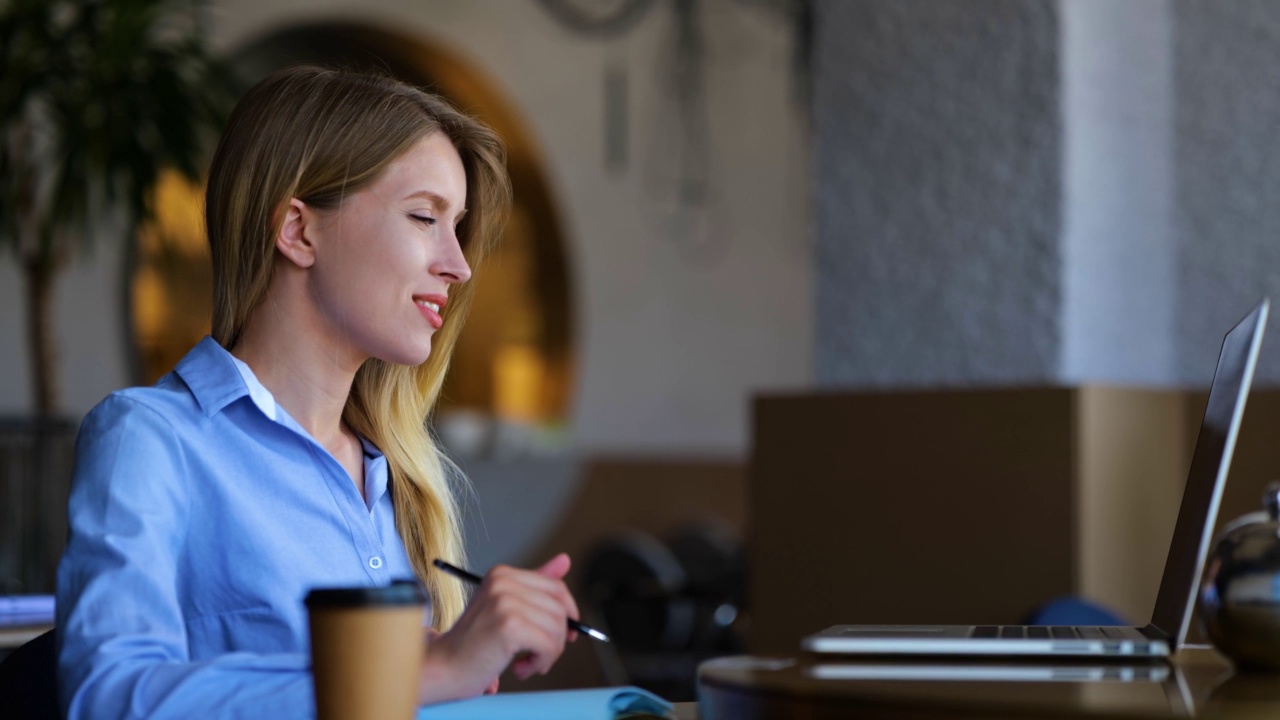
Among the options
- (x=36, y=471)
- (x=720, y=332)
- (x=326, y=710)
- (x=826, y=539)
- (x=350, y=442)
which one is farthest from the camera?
(x=720, y=332)

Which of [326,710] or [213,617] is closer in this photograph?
[326,710]

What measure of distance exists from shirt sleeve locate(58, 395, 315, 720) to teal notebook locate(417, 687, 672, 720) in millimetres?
80

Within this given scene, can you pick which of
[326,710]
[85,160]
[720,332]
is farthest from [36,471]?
[720,332]

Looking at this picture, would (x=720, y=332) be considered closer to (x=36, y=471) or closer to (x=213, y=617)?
(x=36, y=471)

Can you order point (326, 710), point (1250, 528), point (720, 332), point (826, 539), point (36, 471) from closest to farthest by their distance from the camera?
point (326, 710)
point (1250, 528)
point (826, 539)
point (36, 471)
point (720, 332)

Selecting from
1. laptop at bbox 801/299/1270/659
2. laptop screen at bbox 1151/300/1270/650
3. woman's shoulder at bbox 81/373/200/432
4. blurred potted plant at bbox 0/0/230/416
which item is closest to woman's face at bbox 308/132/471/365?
woman's shoulder at bbox 81/373/200/432

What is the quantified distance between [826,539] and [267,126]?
1616 mm

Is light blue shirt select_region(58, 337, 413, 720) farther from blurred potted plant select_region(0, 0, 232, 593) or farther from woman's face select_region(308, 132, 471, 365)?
blurred potted plant select_region(0, 0, 232, 593)

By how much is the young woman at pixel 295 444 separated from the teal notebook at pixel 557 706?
0.07ft

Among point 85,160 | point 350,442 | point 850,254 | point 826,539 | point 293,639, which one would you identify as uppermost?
point 85,160

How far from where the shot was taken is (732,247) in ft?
21.5

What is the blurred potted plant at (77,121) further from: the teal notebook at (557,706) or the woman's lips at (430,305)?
the teal notebook at (557,706)

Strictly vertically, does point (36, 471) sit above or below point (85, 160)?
below

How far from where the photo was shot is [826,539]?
2.51 meters
